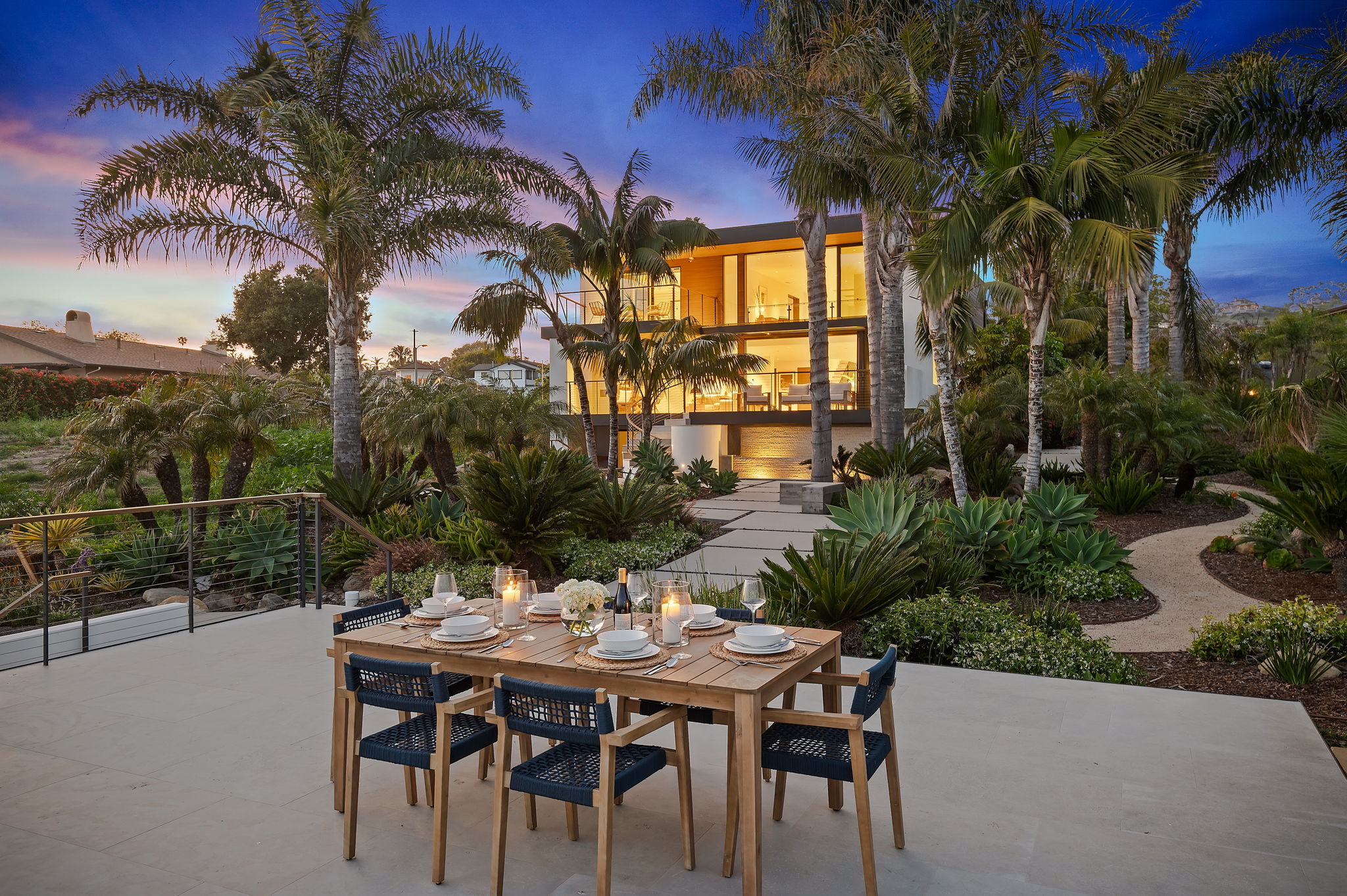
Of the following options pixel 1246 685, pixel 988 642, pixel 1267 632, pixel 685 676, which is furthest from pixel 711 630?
pixel 1267 632

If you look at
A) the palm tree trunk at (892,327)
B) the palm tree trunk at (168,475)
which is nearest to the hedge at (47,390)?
the palm tree trunk at (168,475)

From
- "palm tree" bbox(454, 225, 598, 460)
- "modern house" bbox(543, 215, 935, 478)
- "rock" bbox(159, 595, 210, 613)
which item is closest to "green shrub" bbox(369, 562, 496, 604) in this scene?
"rock" bbox(159, 595, 210, 613)

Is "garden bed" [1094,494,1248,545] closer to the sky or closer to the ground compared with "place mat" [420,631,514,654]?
closer to the ground

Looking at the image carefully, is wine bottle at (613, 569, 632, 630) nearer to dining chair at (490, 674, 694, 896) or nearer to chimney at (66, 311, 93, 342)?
dining chair at (490, 674, 694, 896)

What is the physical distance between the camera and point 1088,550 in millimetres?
9039

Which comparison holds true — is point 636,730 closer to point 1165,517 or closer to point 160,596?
point 160,596

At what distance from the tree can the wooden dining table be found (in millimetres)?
33445

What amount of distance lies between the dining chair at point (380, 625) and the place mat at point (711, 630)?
1.14 meters

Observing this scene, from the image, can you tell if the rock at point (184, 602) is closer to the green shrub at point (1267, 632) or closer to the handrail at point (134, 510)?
the handrail at point (134, 510)

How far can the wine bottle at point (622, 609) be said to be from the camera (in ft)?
12.5

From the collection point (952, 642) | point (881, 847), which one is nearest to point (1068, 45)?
point (952, 642)

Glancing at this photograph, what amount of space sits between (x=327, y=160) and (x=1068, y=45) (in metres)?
10.7

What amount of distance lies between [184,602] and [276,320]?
94.5 ft

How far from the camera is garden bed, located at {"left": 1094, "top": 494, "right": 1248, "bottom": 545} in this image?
12312mm
